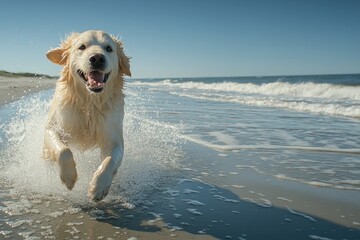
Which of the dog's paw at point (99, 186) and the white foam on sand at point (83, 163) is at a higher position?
the dog's paw at point (99, 186)

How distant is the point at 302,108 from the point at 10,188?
12.7 meters

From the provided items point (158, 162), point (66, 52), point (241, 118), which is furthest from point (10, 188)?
point (241, 118)

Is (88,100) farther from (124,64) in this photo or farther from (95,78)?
(124,64)

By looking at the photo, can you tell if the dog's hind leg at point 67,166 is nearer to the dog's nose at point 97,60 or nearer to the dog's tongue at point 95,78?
the dog's tongue at point 95,78

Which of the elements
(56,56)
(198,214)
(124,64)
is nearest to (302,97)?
(124,64)

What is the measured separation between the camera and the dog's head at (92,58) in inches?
168

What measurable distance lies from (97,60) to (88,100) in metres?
0.56

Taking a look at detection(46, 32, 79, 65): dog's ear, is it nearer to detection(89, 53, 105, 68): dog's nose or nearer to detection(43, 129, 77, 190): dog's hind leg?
detection(89, 53, 105, 68): dog's nose

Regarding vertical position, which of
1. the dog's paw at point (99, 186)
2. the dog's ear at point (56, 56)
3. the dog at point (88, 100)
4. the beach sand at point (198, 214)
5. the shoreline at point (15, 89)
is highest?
the dog's ear at point (56, 56)

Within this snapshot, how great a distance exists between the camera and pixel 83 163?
5203mm

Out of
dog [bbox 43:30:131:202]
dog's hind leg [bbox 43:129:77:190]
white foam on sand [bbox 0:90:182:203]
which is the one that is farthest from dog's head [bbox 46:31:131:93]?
white foam on sand [bbox 0:90:182:203]

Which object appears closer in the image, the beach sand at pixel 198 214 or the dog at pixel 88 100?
the beach sand at pixel 198 214

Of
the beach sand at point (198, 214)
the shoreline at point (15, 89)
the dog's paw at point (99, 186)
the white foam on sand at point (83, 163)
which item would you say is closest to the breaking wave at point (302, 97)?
the shoreline at point (15, 89)

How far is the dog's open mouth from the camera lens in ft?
14.0
